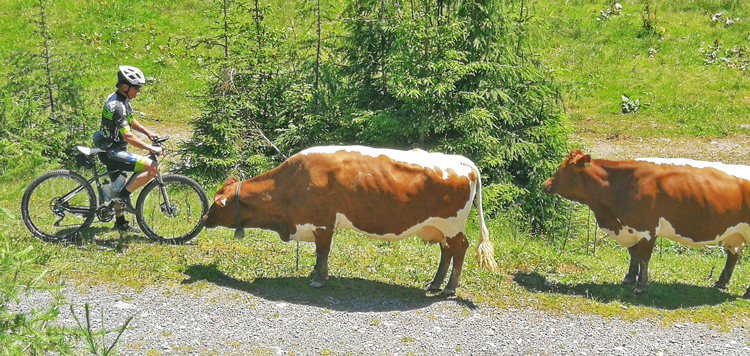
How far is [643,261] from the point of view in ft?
36.3

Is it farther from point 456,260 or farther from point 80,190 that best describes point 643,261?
point 80,190

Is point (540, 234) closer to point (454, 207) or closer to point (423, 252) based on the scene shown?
point (423, 252)

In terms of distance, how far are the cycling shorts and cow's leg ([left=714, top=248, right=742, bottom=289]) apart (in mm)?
9085

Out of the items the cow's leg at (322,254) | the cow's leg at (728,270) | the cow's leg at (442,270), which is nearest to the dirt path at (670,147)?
the cow's leg at (728,270)

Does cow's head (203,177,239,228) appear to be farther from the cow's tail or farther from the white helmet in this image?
the cow's tail

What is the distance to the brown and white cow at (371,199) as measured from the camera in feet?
33.4

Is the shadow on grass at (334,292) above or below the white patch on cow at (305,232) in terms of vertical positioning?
below

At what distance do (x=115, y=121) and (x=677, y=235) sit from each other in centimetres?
847

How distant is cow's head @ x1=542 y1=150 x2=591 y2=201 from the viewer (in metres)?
11.7

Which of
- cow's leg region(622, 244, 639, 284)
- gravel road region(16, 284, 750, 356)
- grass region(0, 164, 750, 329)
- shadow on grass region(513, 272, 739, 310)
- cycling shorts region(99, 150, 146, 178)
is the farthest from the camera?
cow's leg region(622, 244, 639, 284)

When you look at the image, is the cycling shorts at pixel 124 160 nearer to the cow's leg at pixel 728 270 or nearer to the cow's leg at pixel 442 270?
the cow's leg at pixel 442 270

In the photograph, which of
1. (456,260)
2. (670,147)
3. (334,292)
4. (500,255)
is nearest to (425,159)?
(456,260)

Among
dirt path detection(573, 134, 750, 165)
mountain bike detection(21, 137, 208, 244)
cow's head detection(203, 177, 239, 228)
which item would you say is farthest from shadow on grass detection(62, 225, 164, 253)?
dirt path detection(573, 134, 750, 165)

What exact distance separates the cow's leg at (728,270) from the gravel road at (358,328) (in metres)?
1.89
